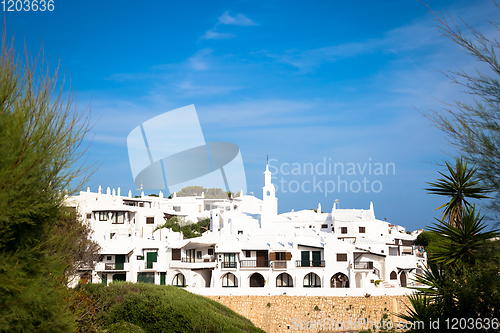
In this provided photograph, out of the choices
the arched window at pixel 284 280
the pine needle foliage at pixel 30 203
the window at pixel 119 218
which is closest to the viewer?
the pine needle foliage at pixel 30 203

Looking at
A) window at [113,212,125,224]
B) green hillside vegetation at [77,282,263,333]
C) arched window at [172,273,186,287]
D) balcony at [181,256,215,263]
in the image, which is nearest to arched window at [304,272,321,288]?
balcony at [181,256,215,263]

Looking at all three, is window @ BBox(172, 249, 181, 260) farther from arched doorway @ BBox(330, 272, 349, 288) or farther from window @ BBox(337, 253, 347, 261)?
window @ BBox(337, 253, 347, 261)

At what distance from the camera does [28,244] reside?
719cm

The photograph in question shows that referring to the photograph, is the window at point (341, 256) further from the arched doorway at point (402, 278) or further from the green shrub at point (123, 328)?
the green shrub at point (123, 328)

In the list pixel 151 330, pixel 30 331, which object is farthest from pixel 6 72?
pixel 151 330

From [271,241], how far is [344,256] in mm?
8255

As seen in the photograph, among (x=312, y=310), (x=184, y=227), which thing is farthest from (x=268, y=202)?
(x=312, y=310)

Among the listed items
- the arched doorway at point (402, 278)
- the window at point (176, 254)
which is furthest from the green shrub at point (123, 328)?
the arched doorway at point (402, 278)

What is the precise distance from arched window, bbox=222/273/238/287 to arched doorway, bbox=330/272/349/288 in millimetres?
9776

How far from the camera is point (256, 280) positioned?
41.9m

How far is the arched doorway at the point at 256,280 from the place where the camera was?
41.6m

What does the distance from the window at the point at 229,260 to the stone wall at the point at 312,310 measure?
649cm

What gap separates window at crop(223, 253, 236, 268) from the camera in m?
41.1

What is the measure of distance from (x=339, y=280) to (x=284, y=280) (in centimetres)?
556
